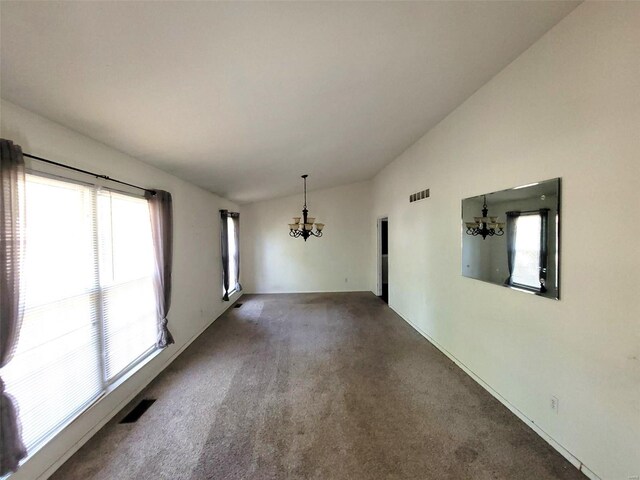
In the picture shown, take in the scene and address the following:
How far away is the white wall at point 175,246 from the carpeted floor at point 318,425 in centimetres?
15

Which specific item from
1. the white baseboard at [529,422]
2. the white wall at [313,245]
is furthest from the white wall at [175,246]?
the white baseboard at [529,422]

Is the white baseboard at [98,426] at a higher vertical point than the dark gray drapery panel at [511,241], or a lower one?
lower

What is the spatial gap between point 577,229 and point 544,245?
10.7 inches

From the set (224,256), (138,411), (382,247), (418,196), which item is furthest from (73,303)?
(382,247)

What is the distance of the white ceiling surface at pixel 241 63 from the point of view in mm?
1199

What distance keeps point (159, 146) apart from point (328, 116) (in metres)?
1.69

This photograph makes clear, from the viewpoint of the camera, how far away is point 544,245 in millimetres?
1974

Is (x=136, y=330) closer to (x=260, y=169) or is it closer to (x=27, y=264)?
(x=27, y=264)

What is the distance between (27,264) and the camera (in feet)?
5.61

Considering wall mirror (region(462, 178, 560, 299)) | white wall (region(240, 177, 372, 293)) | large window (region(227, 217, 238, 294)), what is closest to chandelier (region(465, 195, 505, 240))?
wall mirror (region(462, 178, 560, 299))

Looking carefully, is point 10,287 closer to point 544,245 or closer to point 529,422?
point 544,245

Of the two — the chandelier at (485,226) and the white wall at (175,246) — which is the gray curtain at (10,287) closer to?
the white wall at (175,246)

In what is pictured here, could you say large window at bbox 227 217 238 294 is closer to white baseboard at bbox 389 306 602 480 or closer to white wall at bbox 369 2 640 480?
white baseboard at bbox 389 306 602 480

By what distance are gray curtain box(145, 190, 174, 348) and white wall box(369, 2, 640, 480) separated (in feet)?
11.6
